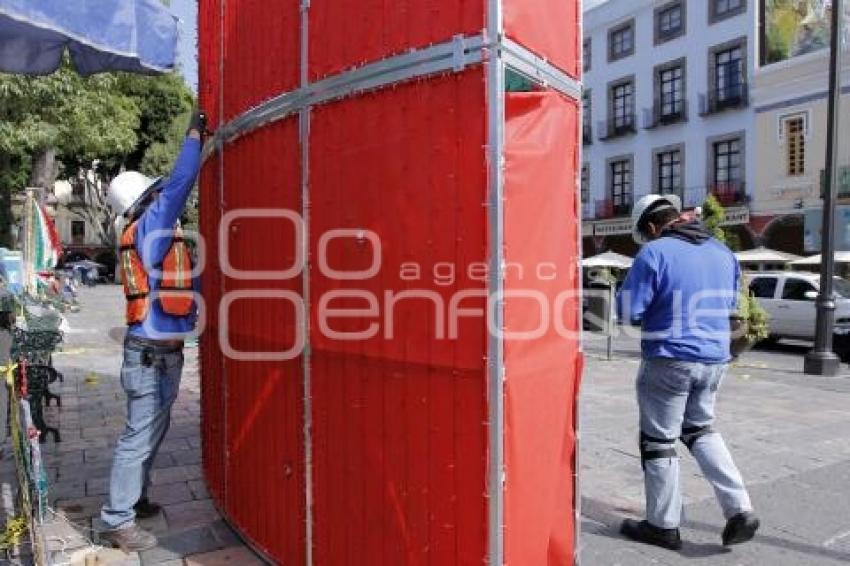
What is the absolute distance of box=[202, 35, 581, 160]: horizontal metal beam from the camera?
271 centimetres

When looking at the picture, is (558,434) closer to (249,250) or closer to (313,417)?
(313,417)

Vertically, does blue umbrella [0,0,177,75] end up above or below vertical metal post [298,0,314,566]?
above

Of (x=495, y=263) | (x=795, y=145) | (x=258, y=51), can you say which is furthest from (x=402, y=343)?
(x=795, y=145)

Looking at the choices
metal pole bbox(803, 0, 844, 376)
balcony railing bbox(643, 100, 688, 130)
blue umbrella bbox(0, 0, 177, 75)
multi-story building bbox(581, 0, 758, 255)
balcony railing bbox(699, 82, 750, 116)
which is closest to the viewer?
blue umbrella bbox(0, 0, 177, 75)

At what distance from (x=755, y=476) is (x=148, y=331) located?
430 cm

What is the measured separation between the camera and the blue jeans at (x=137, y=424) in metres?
3.96

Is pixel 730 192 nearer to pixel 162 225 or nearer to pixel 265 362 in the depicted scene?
pixel 162 225

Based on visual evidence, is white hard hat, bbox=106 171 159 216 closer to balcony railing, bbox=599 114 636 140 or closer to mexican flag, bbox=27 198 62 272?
mexican flag, bbox=27 198 62 272

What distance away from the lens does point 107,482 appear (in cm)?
515

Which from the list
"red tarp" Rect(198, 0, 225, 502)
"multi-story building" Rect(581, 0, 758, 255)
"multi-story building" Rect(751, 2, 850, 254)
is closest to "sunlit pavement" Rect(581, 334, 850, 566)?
"red tarp" Rect(198, 0, 225, 502)

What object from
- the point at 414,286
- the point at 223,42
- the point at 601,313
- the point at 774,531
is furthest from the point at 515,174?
the point at 601,313

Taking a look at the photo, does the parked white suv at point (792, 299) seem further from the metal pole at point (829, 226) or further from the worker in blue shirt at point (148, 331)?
the worker in blue shirt at point (148, 331)

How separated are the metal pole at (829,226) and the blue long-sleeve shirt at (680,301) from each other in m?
8.14

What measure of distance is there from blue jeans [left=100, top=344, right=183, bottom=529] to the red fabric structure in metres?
0.69
